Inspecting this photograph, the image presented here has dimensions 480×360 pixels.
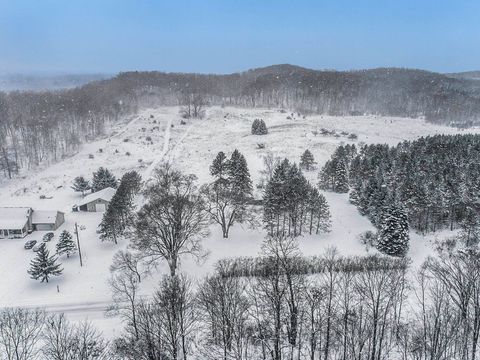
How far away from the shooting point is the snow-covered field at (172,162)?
30.9m

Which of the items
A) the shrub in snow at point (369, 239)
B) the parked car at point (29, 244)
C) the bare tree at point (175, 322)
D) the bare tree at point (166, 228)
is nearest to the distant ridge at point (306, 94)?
the parked car at point (29, 244)

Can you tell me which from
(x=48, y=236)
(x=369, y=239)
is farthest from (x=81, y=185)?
(x=369, y=239)

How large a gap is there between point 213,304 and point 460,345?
45.9ft

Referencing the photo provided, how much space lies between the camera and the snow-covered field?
1215 inches

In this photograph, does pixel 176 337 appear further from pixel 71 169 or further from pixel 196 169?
pixel 71 169

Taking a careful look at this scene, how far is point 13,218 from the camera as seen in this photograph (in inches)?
1683

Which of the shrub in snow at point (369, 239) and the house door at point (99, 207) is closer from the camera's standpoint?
the shrub in snow at point (369, 239)

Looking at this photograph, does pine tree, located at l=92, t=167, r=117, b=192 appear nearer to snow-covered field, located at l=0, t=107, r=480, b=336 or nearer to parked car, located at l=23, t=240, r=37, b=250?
snow-covered field, located at l=0, t=107, r=480, b=336

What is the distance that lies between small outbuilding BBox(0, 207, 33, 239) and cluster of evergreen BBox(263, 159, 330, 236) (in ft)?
89.1

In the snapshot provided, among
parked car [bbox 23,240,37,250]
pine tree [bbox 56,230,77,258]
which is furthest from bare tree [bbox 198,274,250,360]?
parked car [bbox 23,240,37,250]

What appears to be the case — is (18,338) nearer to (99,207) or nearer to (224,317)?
(224,317)

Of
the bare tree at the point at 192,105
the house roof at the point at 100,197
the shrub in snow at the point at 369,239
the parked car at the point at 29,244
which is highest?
the bare tree at the point at 192,105

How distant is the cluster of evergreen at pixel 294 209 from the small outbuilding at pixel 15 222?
1069 inches

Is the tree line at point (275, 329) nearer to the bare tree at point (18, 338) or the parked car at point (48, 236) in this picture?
the bare tree at point (18, 338)
